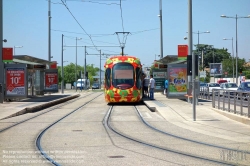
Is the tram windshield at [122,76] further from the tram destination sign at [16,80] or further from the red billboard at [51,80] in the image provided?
the red billboard at [51,80]

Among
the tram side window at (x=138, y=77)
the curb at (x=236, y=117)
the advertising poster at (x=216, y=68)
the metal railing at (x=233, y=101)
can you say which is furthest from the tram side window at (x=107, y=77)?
the advertising poster at (x=216, y=68)

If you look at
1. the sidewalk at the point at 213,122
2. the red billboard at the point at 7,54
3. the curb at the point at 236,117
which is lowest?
the sidewalk at the point at 213,122

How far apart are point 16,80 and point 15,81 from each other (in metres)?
0.09

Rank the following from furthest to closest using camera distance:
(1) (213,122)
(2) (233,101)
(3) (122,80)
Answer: (3) (122,80) → (2) (233,101) → (1) (213,122)

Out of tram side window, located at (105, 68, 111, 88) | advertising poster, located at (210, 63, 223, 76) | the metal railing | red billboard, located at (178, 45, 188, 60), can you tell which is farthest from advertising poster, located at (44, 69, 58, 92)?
advertising poster, located at (210, 63, 223, 76)

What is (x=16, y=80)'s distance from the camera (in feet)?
97.8

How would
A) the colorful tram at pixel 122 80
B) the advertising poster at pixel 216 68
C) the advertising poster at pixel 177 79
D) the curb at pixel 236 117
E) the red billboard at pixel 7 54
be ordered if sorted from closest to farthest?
Result: the curb at pixel 236 117 → the colorful tram at pixel 122 80 → the advertising poster at pixel 177 79 → the red billboard at pixel 7 54 → the advertising poster at pixel 216 68

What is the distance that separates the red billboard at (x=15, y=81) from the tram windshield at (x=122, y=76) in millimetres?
6544

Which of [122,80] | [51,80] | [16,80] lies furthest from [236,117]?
[51,80]

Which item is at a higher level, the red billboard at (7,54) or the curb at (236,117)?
the red billboard at (7,54)

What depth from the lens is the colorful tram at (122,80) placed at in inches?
1089

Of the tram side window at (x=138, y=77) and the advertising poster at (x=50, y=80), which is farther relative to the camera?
the advertising poster at (x=50, y=80)

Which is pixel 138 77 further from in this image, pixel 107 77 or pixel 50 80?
pixel 50 80

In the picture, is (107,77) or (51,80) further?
(51,80)
